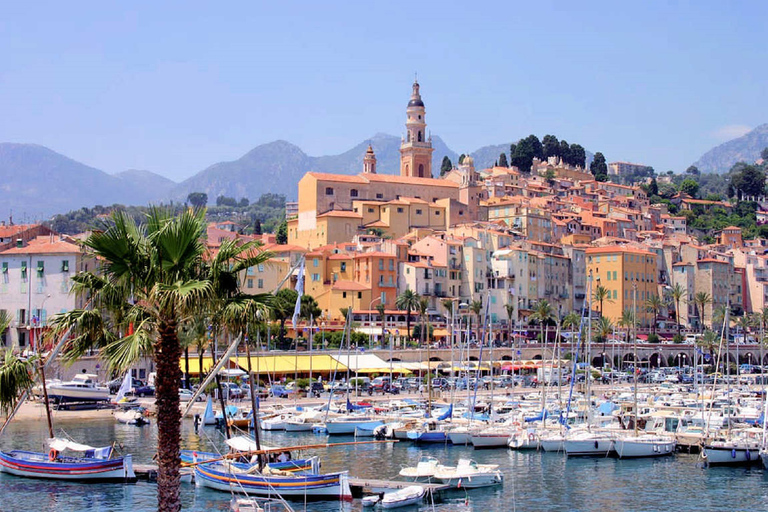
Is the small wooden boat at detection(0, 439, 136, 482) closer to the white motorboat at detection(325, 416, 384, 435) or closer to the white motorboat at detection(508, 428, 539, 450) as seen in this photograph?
the white motorboat at detection(325, 416, 384, 435)

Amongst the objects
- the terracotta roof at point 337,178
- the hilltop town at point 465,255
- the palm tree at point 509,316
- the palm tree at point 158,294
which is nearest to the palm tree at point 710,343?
the hilltop town at point 465,255

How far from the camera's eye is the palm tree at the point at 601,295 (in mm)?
115062

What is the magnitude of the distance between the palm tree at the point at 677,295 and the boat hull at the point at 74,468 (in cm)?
9052

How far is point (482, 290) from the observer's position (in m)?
111

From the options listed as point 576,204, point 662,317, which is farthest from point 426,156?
point 662,317

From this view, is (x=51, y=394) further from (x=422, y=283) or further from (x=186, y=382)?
(x=422, y=283)

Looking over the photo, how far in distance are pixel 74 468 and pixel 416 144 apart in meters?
123

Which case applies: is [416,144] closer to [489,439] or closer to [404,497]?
[489,439]

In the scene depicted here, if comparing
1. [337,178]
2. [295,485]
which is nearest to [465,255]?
[337,178]

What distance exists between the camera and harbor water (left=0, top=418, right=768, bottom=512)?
35062mm

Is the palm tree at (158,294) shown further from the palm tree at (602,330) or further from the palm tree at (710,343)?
the palm tree at (710,343)

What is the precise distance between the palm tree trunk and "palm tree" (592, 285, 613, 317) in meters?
101

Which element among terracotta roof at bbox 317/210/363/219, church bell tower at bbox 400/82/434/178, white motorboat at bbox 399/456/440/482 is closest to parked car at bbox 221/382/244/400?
white motorboat at bbox 399/456/440/482

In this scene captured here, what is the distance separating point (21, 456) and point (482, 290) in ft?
253
